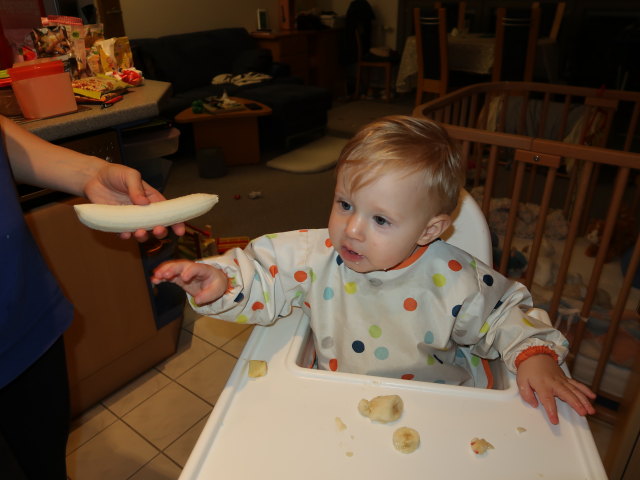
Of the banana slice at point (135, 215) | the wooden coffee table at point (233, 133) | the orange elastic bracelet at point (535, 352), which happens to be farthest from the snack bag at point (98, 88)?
the wooden coffee table at point (233, 133)

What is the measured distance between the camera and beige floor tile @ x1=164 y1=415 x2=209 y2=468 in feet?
5.49

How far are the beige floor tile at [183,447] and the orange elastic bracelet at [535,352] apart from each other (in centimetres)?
125

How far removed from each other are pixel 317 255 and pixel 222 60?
5099 millimetres

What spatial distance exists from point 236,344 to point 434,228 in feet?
4.84

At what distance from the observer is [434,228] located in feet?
3.24

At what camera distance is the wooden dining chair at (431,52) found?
4.42 m

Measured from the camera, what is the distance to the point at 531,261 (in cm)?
169

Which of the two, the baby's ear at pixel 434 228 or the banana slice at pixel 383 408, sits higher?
the baby's ear at pixel 434 228

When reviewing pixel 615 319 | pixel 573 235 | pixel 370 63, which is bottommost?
pixel 615 319

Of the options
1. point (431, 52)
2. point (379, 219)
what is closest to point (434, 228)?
point (379, 219)

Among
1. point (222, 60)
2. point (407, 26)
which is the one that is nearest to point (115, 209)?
point (222, 60)

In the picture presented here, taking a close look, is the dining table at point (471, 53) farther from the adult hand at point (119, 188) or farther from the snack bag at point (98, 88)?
the adult hand at point (119, 188)

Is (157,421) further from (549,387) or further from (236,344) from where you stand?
(549,387)

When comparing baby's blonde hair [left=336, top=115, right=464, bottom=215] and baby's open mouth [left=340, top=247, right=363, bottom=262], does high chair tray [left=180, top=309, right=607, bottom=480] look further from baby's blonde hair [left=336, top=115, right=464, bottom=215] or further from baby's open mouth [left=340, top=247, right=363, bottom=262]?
baby's blonde hair [left=336, top=115, right=464, bottom=215]
